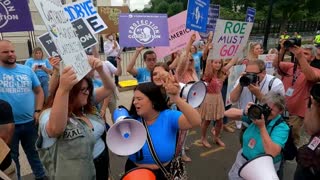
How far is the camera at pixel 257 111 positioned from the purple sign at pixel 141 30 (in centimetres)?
237

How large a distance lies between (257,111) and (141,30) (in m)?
2.58

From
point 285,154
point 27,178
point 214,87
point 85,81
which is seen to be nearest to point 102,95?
point 85,81

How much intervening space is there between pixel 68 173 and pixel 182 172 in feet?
3.25

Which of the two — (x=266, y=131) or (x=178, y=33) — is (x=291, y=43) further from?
(x=178, y=33)

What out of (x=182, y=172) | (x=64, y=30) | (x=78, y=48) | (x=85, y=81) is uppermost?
(x=64, y=30)

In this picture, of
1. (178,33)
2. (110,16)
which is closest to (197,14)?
(178,33)

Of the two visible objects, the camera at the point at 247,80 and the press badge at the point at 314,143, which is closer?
the press badge at the point at 314,143

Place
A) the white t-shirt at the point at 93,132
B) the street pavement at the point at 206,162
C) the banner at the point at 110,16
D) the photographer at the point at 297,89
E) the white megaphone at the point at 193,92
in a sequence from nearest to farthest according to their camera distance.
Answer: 1. the white t-shirt at the point at 93,132
2. the white megaphone at the point at 193,92
3. the photographer at the point at 297,89
4. the street pavement at the point at 206,162
5. the banner at the point at 110,16

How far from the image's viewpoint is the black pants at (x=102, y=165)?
2.49 m

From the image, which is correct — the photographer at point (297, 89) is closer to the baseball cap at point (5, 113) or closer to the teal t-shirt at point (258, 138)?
the teal t-shirt at point (258, 138)

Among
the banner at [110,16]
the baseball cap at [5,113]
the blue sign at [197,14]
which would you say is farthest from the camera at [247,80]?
the banner at [110,16]

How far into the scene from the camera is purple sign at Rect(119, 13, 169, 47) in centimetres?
452

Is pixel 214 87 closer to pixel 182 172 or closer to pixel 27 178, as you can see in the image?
pixel 182 172

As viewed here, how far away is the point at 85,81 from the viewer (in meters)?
2.36
